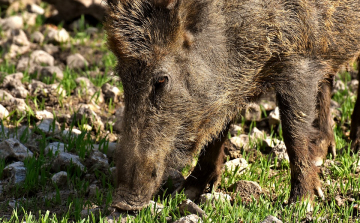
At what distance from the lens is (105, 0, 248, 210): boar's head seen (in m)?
4.13

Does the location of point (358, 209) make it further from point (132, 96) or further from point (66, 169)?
point (66, 169)

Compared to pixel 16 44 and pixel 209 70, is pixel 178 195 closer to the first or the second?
pixel 209 70

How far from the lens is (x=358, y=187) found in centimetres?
480

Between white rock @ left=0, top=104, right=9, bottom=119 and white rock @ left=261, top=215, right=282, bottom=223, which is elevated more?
white rock @ left=0, top=104, right=9, bottom=119

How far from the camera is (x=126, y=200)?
411 cm

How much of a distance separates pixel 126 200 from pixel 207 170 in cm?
121

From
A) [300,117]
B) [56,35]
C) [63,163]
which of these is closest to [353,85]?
[300,117]

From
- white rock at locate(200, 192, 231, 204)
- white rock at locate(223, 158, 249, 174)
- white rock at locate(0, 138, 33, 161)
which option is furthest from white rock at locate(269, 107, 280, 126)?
white rock at locate(0, 138, 33, 161)

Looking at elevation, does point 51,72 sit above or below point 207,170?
above

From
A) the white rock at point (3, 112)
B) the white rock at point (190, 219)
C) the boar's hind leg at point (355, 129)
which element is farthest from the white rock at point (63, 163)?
the boar's hind leg at point (355, 129)

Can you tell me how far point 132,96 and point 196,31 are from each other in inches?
28.0

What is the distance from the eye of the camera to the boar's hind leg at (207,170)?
5117mm

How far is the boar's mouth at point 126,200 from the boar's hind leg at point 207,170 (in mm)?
957

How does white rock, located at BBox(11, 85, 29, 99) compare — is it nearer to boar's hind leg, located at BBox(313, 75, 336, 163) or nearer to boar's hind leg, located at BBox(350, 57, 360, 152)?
boar's hind leg, located at BBox(313, 75, 336, 163)
